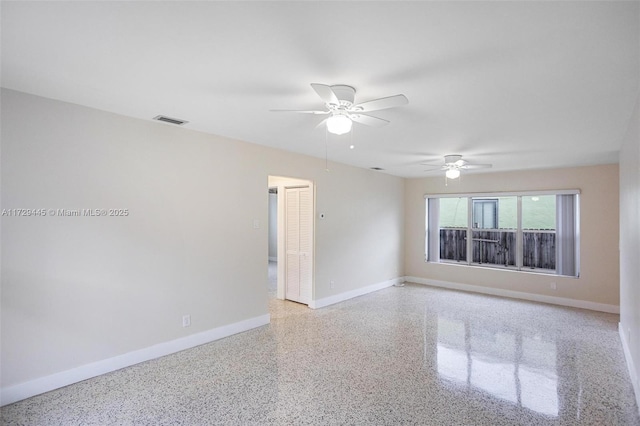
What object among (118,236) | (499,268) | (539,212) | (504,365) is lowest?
(504,365)

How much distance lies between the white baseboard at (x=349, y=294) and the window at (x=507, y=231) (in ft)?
3.84

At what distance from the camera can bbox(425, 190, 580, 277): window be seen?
5840 millimetres

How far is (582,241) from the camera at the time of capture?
5570mm

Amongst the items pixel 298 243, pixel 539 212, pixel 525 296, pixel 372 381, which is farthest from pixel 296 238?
pixel 539 212

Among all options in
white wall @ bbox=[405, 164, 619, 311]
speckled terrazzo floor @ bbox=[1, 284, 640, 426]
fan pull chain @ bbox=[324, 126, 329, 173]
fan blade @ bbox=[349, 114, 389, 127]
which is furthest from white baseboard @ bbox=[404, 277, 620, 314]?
fan blade @ bbox=[349, 114, 389, 127]

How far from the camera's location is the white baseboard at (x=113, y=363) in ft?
8.48

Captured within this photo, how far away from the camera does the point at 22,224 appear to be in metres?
2.62

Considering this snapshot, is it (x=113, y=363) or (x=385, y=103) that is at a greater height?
(x=385, y=103)

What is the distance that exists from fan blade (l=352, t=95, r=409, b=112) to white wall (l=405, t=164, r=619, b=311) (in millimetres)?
5057

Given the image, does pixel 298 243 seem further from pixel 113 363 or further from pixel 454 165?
pixel 113 363

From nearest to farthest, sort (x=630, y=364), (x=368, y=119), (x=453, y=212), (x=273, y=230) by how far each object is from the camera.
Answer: (x=368, y=119)
(x=630, y=364)
(x=453, y=212)
(x=273, y=230)

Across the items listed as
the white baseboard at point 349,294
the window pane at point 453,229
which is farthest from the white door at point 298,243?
the window pane at point 453,229

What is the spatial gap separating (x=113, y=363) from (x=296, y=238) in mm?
3120

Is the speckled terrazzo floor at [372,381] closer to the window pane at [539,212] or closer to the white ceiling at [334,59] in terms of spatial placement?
the window pane at [539,212]
